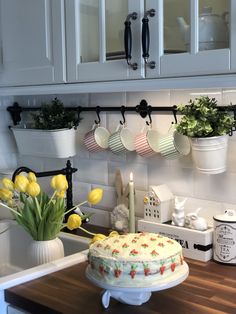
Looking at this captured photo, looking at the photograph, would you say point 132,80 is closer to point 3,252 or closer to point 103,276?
point 103,276

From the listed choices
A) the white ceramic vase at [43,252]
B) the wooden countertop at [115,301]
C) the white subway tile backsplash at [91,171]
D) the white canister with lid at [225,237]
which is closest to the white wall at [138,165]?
the white subway tile backsplash at [91,171]

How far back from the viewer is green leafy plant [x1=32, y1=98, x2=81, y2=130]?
203 cm

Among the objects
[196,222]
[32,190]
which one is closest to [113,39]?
[32,190]

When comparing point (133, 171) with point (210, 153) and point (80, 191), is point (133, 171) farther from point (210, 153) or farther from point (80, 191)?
point (210, 153)

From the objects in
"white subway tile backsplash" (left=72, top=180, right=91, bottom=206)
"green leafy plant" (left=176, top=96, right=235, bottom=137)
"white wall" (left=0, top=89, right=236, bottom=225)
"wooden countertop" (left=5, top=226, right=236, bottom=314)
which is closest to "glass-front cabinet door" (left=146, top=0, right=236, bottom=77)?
"green leafy plant" (left=176, top=96, right=235, bottom=137)

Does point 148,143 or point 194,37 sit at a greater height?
point 194,37

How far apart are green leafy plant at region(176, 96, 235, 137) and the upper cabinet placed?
209mm

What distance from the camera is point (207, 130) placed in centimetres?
149

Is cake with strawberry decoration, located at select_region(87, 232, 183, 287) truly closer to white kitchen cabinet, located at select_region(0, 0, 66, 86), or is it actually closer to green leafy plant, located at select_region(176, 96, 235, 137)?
green leafy plant, located at select_region(176, 96, 235, 137)

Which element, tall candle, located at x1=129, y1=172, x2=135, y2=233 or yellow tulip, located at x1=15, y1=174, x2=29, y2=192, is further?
tall candle, located at x1=129, y1=172, x2=135, y2=233

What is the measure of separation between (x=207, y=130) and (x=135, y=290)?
56 cm

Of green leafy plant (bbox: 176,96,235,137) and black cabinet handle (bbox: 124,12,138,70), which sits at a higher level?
black cabinet handle (bbox: 124,12,138,70)

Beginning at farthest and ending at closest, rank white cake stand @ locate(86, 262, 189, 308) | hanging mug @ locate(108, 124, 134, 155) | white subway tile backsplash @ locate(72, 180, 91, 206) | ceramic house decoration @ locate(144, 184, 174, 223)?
white subway tile backsplash @ locate(72, 180, 91, 206), hanging mug @ locate(108, 124, 134, 155), ceramic house decoration @ locate(144, 184, 174, 223), white cake stand @ locate(86, 262, 189, 308)

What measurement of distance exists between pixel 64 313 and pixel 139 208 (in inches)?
29.5
